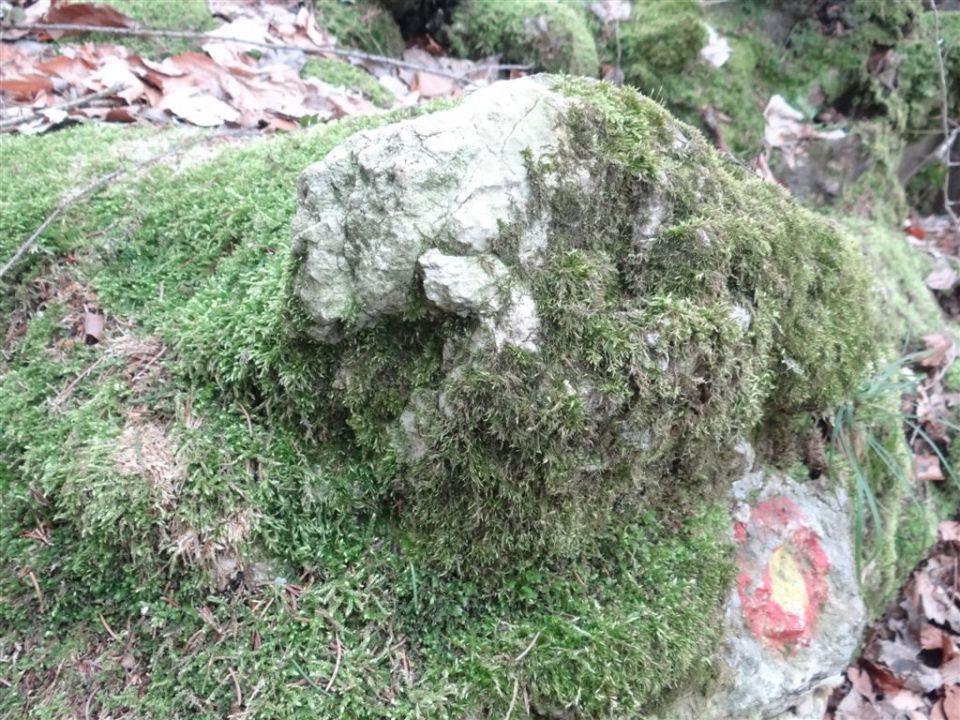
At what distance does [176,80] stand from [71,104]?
54 centimetres

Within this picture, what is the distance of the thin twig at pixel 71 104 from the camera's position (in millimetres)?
3210

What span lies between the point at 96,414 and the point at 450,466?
1.18 metres

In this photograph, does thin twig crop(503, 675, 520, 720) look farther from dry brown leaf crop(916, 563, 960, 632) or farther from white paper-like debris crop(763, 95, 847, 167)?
white paper-like debris crop(763, 95, 847, 167)

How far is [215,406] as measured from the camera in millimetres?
2193

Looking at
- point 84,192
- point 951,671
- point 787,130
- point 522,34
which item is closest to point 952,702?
point 951,671

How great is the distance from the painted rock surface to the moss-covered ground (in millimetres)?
197

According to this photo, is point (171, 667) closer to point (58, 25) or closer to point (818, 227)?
point (818, 227)

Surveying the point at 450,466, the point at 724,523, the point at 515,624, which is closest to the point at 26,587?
the point at 450,466

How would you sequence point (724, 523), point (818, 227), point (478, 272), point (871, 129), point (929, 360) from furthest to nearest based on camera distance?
point (871, 129), point (929, 360), point (818, 227), point (724, 523), point (478, 272)

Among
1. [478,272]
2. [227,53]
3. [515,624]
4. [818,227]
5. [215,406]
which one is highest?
[818,227]

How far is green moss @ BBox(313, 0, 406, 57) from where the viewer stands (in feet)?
14.6

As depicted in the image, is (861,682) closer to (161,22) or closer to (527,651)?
(527,651)

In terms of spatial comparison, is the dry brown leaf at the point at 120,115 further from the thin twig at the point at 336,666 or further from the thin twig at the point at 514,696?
the thin twig at the point at 514,696

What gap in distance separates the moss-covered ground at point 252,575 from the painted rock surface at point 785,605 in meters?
0.20
